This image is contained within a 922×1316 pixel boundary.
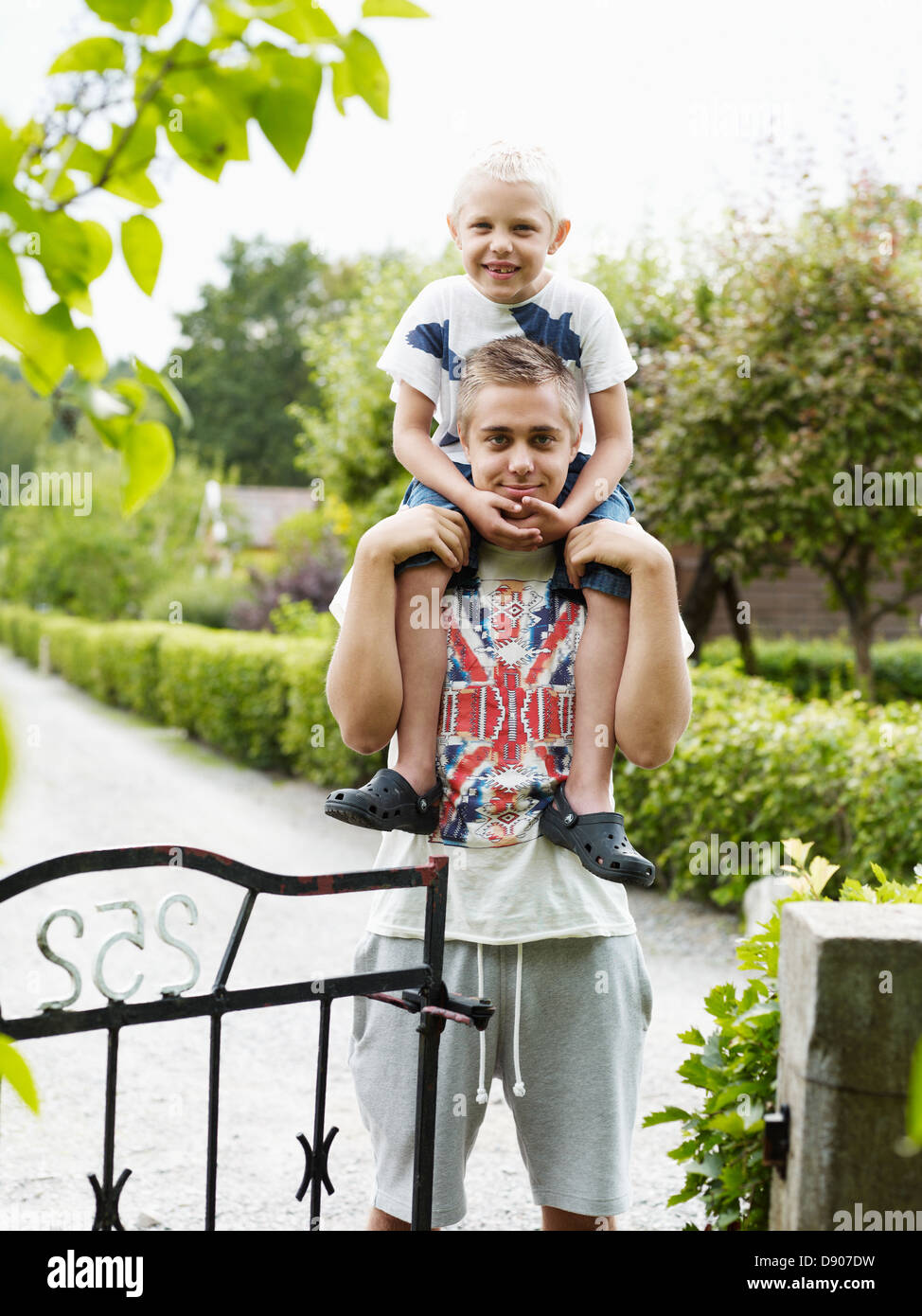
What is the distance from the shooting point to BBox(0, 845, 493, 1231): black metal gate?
1.64 meters

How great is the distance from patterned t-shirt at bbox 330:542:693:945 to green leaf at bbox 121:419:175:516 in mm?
1214

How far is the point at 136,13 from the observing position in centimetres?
92

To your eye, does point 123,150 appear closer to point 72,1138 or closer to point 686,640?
point 686,640

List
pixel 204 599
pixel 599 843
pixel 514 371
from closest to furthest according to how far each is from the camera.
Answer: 1. pixel 599 843
2. pixel 514 371
3. pixel 204 599

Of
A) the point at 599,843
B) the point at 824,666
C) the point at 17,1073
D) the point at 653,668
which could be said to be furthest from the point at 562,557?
the point at 824,666

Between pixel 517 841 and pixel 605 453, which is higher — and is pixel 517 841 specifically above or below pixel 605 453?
below

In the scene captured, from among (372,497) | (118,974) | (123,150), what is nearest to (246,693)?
(372,497)

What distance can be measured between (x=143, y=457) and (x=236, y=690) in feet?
40.5

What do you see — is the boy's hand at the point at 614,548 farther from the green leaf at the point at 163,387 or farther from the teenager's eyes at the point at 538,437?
the green leaf at the point at 163,387

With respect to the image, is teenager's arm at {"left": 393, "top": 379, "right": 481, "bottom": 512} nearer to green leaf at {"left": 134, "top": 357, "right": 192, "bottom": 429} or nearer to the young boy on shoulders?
the young boy on shoulders

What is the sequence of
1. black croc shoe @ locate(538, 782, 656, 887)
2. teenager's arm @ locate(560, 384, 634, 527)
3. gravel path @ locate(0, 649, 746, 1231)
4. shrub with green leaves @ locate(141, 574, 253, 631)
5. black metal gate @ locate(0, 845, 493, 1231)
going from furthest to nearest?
shrub with green leaves @ locate(141, 574, 253, 631), gravel path @ locate(0, 649, 746, 1231), teenager's arm @ locate(560, 384, 634, 527), black croc shoe @ locate(538, 782, 656, 887), black metal gate @ locate(0, 845, 493, 1231)

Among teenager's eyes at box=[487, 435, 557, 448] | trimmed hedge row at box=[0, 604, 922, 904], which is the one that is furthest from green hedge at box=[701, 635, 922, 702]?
teenager's eyes at box=[487, 435, 557, 448]

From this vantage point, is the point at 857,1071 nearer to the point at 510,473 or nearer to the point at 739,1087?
the point at 739,1087
